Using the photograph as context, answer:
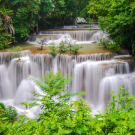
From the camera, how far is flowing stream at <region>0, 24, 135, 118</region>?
8.51 metres

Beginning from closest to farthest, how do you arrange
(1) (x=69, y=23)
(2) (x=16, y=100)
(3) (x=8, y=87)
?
(2) (x=16, y=100), (3) (x=8, y=87), (1) (x=69, y=23)

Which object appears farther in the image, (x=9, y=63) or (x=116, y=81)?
(x=9, y=63)

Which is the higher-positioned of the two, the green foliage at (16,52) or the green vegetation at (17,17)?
the green vegetation at (17,17)

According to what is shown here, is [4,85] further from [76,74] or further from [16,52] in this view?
[76,74]

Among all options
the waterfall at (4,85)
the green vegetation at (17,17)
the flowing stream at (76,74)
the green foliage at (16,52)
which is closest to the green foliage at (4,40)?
the green vegetation at (17,17)

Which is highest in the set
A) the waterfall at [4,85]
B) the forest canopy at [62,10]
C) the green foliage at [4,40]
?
the forest canopy at [62,10]

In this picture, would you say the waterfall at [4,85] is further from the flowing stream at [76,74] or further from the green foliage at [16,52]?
the green foliage at [16,52]

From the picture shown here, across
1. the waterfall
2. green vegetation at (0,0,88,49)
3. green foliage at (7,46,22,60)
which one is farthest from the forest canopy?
the waterfall

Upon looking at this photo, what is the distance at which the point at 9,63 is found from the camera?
33.9 feet

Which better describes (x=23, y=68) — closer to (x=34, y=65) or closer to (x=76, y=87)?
(x=34, y=65)

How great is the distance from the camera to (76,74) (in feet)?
29.9

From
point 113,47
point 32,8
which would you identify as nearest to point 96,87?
point 113,47

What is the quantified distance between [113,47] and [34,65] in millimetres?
5652

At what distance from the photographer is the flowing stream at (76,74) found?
27.9 feet
